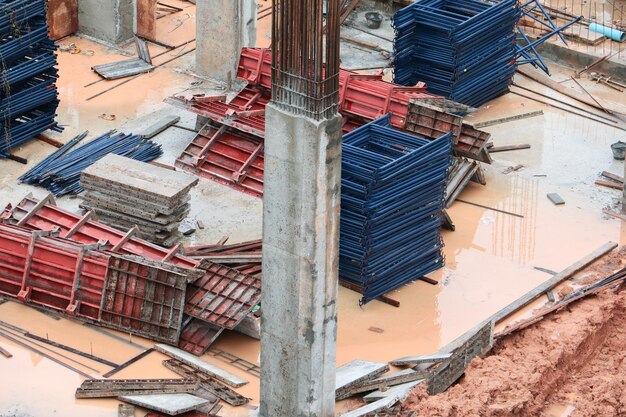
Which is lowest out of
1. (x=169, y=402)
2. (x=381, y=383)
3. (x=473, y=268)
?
(x=473, y=268)

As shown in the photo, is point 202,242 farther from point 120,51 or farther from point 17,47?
point 120,51

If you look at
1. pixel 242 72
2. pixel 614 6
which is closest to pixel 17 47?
pixel 242 72

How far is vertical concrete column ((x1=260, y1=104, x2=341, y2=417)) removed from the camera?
1733cm

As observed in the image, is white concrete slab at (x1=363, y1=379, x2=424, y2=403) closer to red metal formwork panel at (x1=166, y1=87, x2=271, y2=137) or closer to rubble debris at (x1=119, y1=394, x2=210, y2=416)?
rubble debris at (x1=119, y1=394, x2=210, y2=416)

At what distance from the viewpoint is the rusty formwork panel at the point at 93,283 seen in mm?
20875

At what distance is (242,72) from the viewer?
26156mm

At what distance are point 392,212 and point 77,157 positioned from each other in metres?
6.19

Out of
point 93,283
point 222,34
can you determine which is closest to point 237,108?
point 222,34

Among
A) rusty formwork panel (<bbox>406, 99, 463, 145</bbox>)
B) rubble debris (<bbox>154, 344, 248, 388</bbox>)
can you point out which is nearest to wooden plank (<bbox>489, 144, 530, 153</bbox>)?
rusty formwork panel (<bbox>406, 99, 463, 145</bbox>)

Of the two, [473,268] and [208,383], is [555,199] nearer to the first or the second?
[473,268]

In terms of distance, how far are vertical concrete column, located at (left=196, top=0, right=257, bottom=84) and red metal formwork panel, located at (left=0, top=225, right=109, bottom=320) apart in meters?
7.36

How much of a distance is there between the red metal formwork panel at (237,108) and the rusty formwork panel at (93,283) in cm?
445

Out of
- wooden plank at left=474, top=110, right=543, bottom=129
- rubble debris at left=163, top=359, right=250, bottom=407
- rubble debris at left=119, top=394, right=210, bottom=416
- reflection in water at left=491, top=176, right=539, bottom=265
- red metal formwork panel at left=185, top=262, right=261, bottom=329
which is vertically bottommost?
reflection in water at left=491, top=176, right=539, bottom=265

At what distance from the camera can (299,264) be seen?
1780 centimetres
